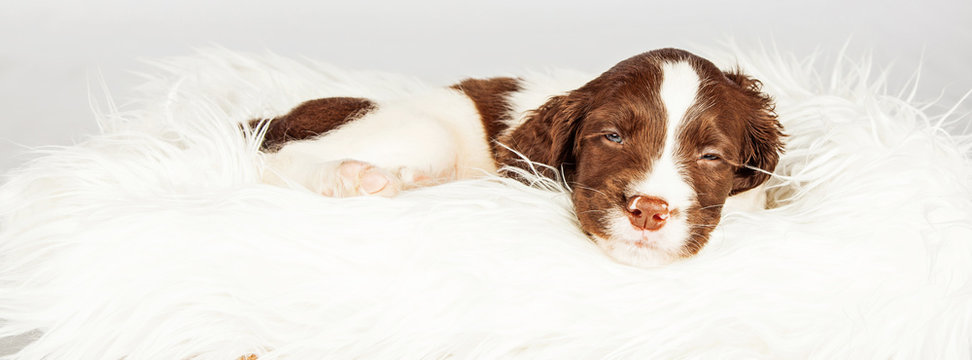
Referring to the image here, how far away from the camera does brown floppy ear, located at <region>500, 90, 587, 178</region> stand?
10.2 feet

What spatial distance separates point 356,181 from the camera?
314 centimetres

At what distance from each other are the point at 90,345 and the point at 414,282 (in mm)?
960

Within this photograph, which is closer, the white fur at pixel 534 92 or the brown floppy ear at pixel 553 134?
the brown floppy ear at pixel 553 134

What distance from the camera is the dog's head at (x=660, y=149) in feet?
8.94

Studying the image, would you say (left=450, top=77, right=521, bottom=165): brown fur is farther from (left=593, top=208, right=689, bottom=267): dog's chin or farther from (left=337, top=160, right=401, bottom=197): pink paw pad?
(left=593, top=208, right=689, bottom=267): dog's chin

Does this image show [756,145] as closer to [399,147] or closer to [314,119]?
[399,147]

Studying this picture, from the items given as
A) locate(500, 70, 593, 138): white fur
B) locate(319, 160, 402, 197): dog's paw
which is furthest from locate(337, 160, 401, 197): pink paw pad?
locate(500, 70, 593, 138): white fur

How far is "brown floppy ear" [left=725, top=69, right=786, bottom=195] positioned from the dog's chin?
0.45 metres

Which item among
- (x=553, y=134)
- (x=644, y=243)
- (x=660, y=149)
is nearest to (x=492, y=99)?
(x=553, y=134)

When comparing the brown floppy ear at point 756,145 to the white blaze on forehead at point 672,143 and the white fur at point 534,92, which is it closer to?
the white blaze on forehead at point 672,143

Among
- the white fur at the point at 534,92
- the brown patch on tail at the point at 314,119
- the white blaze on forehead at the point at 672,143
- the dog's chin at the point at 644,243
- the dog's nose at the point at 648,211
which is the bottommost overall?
the dog's chin at the point at 644,243

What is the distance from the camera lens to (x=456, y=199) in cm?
304

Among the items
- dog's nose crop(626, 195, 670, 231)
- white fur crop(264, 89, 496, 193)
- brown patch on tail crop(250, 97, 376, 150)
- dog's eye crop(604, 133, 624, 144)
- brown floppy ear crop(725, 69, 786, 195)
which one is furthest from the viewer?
brown patch on tail crop(250, 97, 376, 150)

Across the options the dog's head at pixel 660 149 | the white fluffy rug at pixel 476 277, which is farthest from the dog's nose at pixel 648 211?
the white fluffy rug at pixel 476 277
